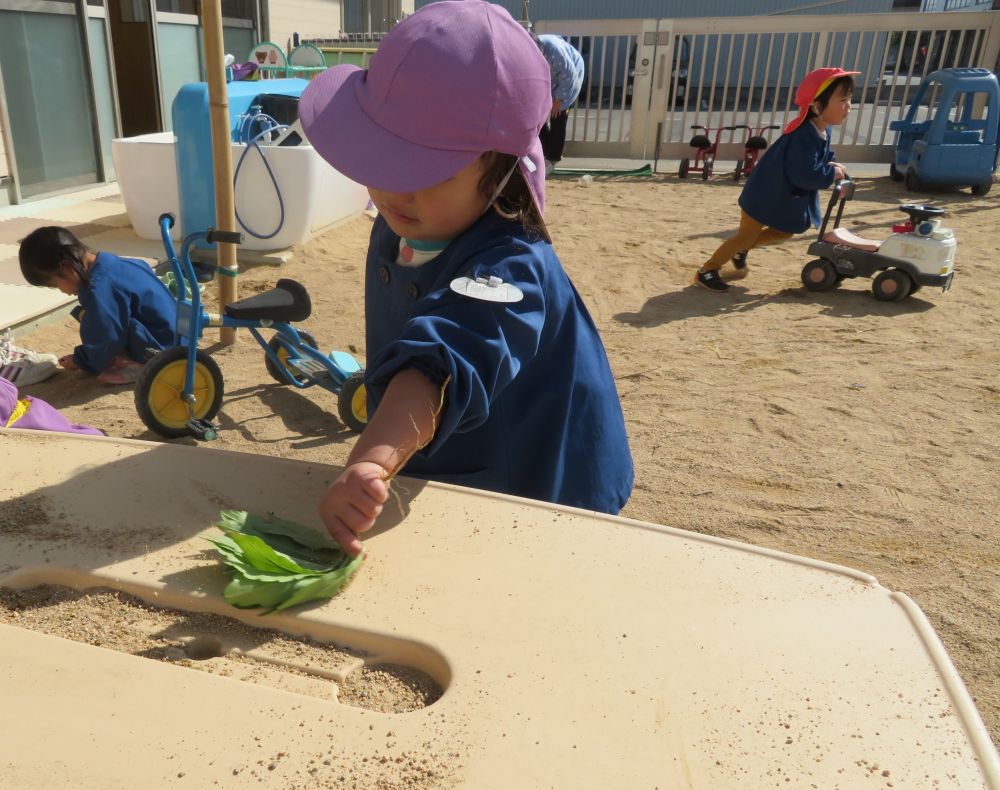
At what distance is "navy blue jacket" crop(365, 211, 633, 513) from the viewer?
110cm

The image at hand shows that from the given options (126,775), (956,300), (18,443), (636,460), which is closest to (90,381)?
(636,460)

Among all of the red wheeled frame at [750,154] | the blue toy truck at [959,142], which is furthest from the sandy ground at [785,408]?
the red wheeled frame at [750,154]

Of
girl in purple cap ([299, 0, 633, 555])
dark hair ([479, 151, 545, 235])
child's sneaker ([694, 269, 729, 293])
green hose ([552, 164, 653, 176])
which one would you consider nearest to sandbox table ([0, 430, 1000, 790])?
girl in purple cap ([299, 0, 633, 555])

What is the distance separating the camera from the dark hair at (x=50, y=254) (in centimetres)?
346

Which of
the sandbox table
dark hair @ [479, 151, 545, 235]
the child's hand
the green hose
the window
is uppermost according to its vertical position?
the window

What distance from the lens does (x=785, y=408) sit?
3.68m

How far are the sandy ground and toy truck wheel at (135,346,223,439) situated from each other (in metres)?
0.16

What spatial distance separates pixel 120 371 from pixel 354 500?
321 cm

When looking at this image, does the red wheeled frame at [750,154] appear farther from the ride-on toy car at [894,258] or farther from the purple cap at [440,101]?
the purple cap at [440,101]

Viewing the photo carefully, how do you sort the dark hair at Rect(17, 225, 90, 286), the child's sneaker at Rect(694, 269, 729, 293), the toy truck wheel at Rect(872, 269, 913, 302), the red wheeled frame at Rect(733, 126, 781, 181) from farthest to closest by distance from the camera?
the red wheeled frame at Rect(733, 126, 781, 181) < the child's sneaker at Rect(694, 269, 729, 293) < the toy truck wheel at Rect(872, 269, 913, 302) < the dark hair at Rect(17, 225, 90, 286)

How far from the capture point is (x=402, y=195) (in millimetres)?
1161

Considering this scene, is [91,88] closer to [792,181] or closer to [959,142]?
[792,181]

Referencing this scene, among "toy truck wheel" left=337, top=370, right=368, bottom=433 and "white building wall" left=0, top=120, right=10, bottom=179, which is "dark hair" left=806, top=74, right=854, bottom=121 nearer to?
"toy truck wheel" left=337, top=370, right=368, bottom=433

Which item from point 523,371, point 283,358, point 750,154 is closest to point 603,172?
point 750,154
